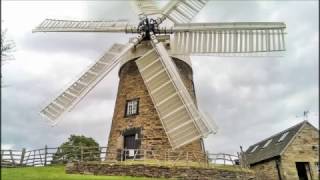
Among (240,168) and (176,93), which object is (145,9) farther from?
(240,168)

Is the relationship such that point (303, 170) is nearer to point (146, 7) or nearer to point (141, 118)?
point (141, 118)

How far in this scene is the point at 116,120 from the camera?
2177 centimetres

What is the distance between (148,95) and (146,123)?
1550 millimetres

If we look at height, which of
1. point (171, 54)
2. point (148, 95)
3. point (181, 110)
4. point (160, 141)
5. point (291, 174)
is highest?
point (171, 54)

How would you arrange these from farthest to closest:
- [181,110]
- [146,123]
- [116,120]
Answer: [116,120], [146,123], [181,110]

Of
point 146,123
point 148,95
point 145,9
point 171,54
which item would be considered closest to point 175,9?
point 145,9

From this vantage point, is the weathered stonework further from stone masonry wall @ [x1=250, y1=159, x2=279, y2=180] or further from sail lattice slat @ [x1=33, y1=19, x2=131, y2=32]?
stone masonry wall @ [x1=250, y1=159, x2=279, y2=180]

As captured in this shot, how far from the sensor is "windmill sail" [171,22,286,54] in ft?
67.7

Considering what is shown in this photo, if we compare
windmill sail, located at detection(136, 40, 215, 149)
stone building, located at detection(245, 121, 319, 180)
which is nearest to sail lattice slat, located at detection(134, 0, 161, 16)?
windmill sail, located at detection(136, 40, 215, 149)

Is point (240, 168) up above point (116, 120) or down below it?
below

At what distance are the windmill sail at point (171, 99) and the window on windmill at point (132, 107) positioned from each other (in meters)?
1.52

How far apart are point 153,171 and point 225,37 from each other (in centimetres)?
792

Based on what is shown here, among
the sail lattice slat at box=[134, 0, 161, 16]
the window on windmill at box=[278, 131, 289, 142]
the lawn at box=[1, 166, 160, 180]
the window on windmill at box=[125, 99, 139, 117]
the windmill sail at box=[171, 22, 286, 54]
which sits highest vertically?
the sail lattice slat at box=[134, 0, 161, 16]

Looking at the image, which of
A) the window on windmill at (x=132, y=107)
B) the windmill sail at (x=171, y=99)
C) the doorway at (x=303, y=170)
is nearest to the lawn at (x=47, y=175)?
the windmill sail at (x=171, y=99)
